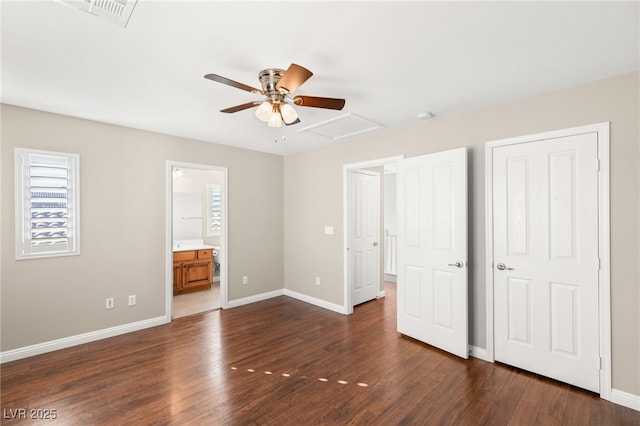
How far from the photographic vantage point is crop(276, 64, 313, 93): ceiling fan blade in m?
1.72

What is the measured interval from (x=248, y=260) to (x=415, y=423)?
11.3 feet

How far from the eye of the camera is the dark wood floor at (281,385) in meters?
2.12

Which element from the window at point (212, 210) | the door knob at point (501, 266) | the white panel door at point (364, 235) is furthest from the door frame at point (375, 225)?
the window at point (212, 210)

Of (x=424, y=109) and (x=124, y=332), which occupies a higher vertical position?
(x=424, y=109)

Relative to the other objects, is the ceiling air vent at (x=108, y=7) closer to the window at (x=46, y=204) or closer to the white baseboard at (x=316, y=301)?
the window at (x=46, y=204)

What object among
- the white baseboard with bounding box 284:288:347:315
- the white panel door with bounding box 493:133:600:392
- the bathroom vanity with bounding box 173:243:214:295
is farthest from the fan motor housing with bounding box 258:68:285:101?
the bathroom vanity with bounding box 173:243:214:295

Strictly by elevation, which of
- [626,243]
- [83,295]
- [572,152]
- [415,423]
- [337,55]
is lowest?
[415,423]

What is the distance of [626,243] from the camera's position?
7.36 feet

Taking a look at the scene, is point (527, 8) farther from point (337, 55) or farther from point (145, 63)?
point (145, 63)

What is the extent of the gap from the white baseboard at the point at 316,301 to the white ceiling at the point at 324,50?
2.95 metres

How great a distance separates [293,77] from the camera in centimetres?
182

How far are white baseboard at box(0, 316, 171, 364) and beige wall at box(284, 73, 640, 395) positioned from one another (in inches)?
89.0

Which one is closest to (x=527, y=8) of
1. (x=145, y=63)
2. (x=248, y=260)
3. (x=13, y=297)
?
(x=145, y=63)

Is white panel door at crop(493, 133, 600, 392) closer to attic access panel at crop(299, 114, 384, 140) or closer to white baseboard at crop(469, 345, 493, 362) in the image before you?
white baseboard at crop(469, 345, 493, 362)
